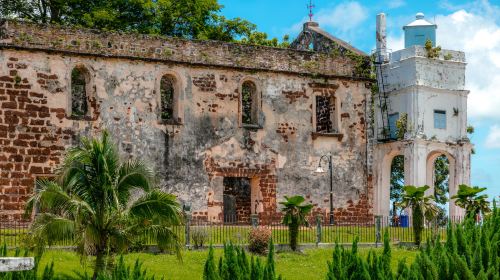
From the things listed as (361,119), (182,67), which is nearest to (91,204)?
(182,67)

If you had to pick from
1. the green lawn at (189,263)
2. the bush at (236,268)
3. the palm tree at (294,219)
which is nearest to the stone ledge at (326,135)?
the palm tree at (294,219)

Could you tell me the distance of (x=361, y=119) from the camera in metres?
30.2

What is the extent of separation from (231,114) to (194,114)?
1147 mm

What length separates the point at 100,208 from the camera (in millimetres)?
18703

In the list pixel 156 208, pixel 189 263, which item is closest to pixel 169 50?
pixel 189 263

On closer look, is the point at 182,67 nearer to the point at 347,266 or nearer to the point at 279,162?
the point at 279,162

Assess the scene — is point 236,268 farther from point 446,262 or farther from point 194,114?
point 194,114

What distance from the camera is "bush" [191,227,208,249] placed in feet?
73.6

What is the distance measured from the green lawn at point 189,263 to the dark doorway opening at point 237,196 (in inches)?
357

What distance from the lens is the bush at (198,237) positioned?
2242cm

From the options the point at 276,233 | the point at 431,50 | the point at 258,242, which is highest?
the point at 431,50

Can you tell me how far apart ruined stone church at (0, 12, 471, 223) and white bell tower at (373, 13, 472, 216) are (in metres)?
0.04

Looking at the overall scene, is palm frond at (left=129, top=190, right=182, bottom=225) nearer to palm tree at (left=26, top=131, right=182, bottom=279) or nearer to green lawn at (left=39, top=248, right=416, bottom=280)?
palm tree at (left=26, top=131, right=182, bottom=279)

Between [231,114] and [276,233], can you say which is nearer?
[276,233]
